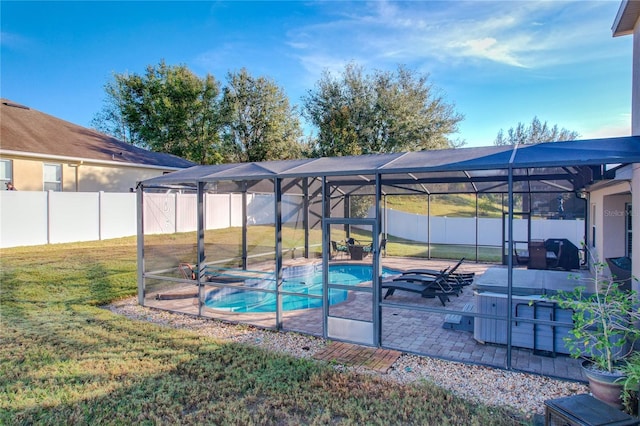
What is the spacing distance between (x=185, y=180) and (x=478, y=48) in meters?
15.0

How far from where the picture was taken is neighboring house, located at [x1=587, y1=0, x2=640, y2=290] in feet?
17.4

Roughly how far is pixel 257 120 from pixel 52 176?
15824mm

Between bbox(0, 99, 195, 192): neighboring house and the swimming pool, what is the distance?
1125cm

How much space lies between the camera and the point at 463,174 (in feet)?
32.4

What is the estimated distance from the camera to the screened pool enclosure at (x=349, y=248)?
5531 mm

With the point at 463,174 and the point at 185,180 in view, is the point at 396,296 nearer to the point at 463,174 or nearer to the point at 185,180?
the point at 463,174

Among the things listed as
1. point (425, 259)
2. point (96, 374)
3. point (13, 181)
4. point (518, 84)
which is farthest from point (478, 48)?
point (13, 181)

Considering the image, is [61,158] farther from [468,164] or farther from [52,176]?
[468,164]

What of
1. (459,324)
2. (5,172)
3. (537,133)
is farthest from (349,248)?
(537,133)

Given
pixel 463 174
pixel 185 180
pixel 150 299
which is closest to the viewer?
pixel 185 180

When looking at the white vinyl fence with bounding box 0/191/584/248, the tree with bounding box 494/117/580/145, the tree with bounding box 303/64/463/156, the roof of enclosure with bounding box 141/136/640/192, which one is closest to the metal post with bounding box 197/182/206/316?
the roof of enclosure with bounding box 141/136/640/192

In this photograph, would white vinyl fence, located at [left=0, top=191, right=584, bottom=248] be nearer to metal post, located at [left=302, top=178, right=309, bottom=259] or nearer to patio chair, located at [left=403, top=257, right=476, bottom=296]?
metal post, located at [left=302, top=178, right=309, bottom=259]

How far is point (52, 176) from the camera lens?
16453mm

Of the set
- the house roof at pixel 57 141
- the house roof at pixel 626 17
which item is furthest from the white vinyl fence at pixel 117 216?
the house roof at pixel 626 17
